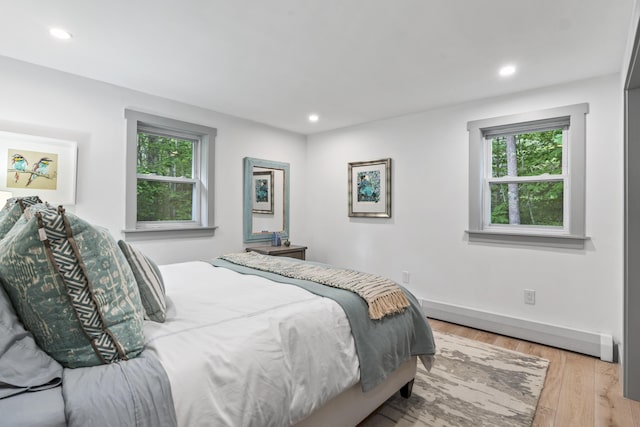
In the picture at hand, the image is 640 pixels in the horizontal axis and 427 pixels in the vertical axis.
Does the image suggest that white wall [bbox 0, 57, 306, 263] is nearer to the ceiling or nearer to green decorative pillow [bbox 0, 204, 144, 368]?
the ceiling

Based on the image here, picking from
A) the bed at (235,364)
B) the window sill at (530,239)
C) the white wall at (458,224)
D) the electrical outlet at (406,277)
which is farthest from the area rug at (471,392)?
the electrical outlet at (406,277)

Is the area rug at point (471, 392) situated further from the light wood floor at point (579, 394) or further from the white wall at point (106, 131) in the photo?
the white wall at point (106, 131)

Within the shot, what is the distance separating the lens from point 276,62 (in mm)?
2576

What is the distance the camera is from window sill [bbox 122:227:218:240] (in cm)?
319

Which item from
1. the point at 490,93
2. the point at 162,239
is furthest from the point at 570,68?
the point at 162,239

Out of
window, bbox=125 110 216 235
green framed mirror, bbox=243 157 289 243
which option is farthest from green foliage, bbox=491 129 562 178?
window, bbox=125 110 216 235

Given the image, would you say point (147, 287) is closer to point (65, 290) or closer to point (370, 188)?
point (65, 290)

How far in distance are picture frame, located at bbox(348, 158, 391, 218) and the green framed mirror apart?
0.95m

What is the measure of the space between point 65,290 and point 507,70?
3.19 m

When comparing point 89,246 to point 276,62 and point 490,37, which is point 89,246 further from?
point 490,37

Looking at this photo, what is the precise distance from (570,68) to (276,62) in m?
2.37

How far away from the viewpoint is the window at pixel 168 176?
126 inches

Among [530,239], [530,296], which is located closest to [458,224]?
[530,239]

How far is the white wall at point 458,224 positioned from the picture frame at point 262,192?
73cm
